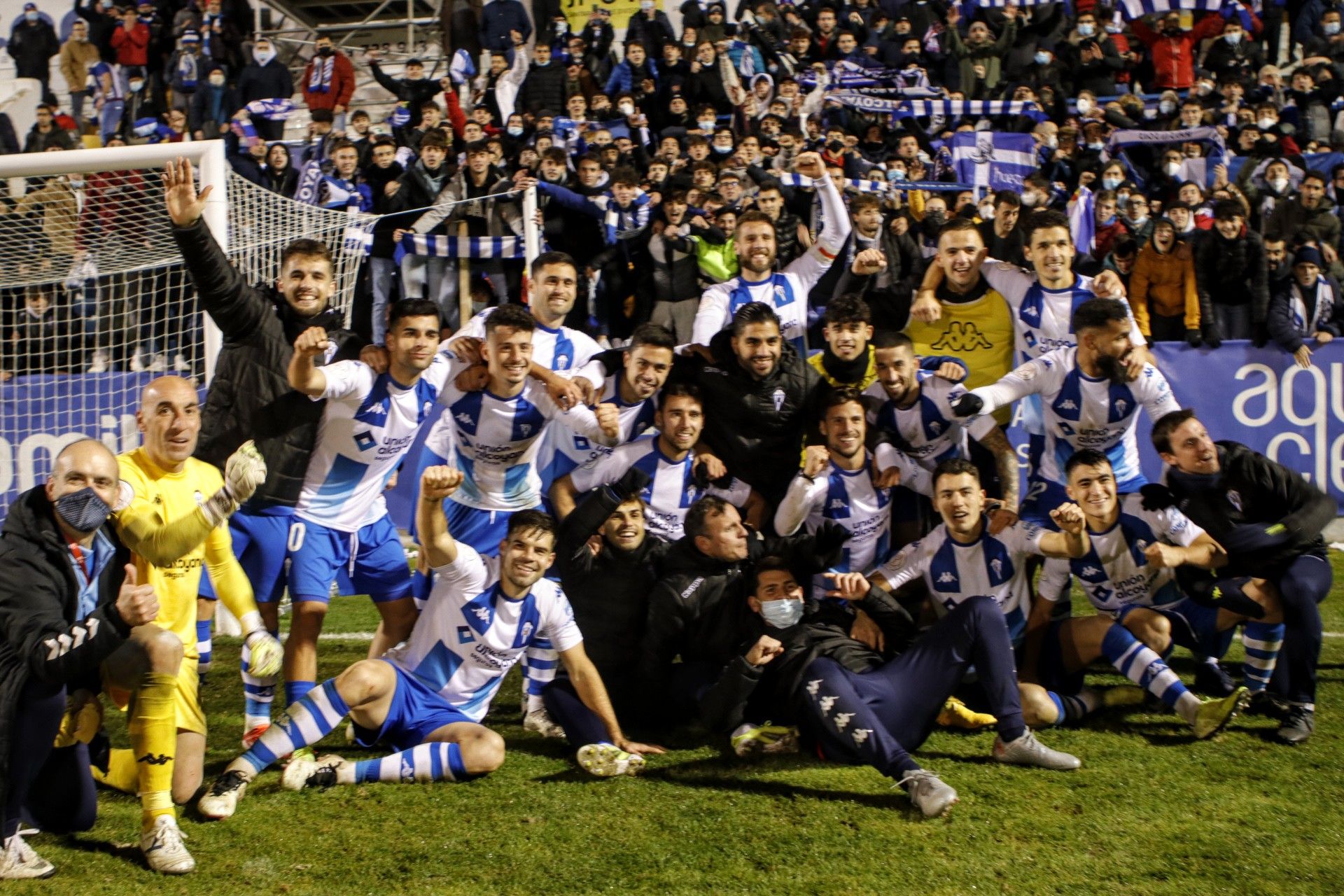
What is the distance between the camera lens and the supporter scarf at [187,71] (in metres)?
15.9

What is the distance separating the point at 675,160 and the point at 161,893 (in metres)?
9.10

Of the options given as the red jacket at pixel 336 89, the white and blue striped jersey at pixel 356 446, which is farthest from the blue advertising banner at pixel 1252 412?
the red jacket at pixel 336 89

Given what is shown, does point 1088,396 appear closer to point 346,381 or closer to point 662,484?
point 662,484

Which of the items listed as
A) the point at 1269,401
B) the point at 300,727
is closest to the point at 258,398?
the point at 300,727

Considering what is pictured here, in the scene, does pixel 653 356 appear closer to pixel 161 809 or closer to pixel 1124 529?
pixel 1124 529

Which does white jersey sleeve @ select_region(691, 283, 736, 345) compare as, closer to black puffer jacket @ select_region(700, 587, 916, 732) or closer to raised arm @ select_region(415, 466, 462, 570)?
black puffer jacket @ select_region(700, 587, 916, 732)

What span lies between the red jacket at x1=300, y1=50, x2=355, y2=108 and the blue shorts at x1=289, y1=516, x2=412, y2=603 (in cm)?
1171

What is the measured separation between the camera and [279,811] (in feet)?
14.5

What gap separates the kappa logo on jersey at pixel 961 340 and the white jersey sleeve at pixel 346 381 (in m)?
3.19

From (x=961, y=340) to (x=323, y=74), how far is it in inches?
468

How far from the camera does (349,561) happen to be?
18.1 feet

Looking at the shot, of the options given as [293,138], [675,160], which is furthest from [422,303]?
[293,138]

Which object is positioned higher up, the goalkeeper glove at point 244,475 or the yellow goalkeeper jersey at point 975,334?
the yellow goalkeeper jersey at point 975,334

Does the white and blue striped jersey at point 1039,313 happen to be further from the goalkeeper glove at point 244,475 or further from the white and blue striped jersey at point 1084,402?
the goalkeeper glove at point 244,475
